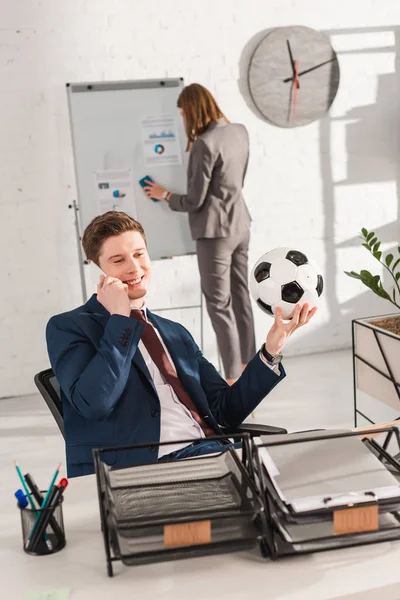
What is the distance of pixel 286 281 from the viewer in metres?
2.01

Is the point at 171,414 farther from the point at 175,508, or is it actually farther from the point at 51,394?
the point at 175,508

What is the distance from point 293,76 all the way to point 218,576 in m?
3.72

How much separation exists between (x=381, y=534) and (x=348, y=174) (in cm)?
366

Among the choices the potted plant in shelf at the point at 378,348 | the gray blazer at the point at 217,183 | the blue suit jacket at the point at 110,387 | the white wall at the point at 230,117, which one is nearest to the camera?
the blue suit jacket at the point at 110,387

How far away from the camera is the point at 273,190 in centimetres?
453

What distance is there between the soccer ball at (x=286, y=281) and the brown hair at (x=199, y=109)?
1832mm

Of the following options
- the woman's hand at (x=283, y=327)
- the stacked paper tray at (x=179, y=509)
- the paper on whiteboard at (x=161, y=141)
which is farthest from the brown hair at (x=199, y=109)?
the stacked paper tray at (x=179, y=509)

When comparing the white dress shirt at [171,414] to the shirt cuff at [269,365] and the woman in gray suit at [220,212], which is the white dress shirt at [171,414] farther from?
the woman in gray suit at [220,212]

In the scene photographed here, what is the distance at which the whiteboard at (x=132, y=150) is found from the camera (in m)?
3.98

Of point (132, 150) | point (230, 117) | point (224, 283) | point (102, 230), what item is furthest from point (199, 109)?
point (102, 230)

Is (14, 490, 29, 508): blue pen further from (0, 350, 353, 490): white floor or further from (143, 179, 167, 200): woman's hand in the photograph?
(143, 179, 167, 200): woman's hand

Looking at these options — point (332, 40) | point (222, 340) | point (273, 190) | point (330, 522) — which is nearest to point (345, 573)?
point (330, 522)

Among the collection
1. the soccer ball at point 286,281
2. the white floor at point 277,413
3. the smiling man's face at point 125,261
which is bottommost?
the white floor at point 277,413

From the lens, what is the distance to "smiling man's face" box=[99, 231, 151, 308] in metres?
1.96
